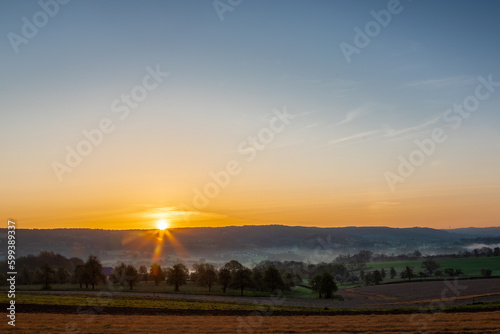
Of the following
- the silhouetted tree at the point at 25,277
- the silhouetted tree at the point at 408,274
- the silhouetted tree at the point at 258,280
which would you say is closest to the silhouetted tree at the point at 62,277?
the silhouetted tree at the point at 25,277

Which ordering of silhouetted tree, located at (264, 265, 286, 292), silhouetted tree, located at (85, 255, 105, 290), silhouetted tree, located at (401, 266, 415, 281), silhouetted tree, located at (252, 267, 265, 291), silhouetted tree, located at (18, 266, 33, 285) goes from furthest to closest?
silhouetted tree, located at (401, 266, 415, 281)
silhouetted tree, located at (18, 266, 33, 285)
silhouetted tree, located at (85, 255, 105, 290)
silhouetted tree, located at (252, 267, 265, 291)
silhouetted tree, located at (264, 265, 286, 292)

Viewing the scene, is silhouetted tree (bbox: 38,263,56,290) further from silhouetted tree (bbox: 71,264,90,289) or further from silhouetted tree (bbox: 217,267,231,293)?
silhouetted tree (bbox: 217,267,231,293)

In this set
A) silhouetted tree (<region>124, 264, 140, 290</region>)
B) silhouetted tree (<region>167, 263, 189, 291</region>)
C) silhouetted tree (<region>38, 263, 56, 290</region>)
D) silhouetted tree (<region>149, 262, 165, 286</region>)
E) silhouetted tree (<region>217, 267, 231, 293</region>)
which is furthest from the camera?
silhouetted tree (<region>149, 262, 165, 286</region>)

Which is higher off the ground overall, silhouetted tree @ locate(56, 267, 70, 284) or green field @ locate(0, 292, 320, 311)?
green field @ locate(0, 292, 320, 311)

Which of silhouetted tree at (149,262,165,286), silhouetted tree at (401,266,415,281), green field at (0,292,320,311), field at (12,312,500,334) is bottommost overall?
silhouetted tree at (401,266,415,281)

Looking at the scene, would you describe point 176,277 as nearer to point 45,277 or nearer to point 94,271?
point 94,271

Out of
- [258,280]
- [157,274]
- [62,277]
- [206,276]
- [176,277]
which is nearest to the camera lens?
[258,280]

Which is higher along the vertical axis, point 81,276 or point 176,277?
point 81,276

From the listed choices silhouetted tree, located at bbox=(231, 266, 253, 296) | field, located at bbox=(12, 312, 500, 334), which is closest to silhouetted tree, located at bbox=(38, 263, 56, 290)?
silhouetted tree, located at bbox=(231, 266, 253, 296)

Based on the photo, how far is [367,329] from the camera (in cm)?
2873

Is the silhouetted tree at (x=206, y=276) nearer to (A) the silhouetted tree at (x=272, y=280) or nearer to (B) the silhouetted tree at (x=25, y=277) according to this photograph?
(A) the silhouetted tree at (x=272, y=280)

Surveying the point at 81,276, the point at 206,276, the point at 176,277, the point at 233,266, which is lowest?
the point at 206,276

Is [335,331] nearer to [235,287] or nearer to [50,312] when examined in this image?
[50,312]

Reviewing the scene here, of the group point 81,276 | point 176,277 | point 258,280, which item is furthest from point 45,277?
point 258,280
